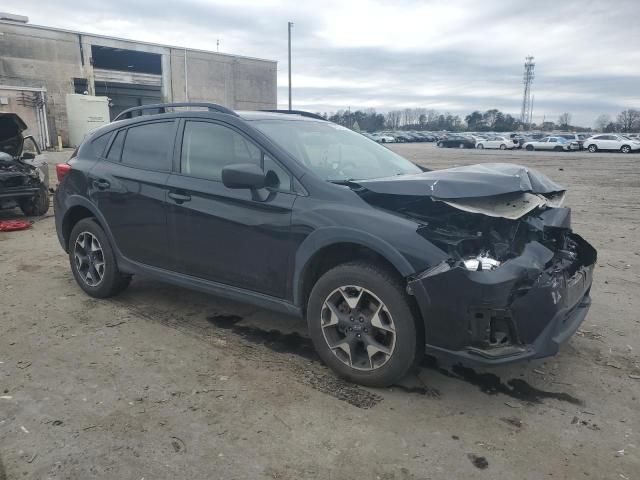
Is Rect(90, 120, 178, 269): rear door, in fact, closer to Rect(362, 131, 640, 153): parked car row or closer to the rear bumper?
the rear bumper

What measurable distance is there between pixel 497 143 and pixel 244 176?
161 feet

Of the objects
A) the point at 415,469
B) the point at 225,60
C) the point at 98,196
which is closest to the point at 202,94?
the point at 225,60

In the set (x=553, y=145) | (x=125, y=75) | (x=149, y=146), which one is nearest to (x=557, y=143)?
(x=553, y=145)

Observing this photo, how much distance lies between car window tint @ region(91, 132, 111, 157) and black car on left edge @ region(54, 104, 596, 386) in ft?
1.15

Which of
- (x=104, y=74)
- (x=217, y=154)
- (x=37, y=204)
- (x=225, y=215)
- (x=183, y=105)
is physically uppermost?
(x=104, y=74)

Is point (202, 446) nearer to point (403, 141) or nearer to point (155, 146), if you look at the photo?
point (155, 146)

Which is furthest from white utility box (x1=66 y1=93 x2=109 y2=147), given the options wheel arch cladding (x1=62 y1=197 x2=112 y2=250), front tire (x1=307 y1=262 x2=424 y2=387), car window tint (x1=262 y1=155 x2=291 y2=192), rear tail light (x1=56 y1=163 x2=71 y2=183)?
front tire (x1=307 y1=262 x2=424 y2=387)

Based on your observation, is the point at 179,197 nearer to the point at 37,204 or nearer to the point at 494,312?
the point at 494,312

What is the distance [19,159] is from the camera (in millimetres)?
9117

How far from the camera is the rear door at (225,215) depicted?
140 inches

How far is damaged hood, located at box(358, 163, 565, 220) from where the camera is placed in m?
3.04

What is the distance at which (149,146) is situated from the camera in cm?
448

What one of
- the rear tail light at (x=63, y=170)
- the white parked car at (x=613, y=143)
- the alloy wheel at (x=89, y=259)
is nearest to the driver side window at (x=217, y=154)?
the alloy wheel at (x=89, y=259)

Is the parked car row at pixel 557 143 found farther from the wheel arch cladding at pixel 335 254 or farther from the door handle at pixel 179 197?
the wheel arch cladding at pixel 335 254
